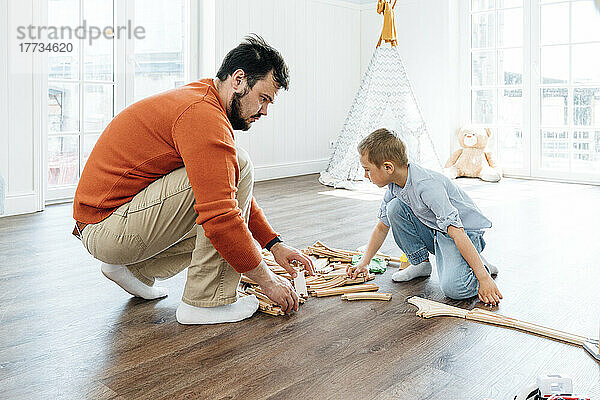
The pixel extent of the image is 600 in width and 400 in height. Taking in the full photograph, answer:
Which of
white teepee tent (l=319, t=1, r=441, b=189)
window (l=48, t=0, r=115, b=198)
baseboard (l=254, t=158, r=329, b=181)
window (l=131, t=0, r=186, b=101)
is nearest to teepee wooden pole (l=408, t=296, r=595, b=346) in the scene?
window (l=48, t=0, r=115, b=198)

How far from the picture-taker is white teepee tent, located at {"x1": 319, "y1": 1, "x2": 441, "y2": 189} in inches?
202

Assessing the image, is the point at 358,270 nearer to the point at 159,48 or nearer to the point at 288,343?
the point at 288,343

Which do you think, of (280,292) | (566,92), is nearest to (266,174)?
(566,92)

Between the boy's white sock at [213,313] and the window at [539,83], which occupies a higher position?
the window at [539,83]

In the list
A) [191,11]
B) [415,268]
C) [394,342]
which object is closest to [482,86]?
[191,11]

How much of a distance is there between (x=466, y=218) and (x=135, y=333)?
1.14 m

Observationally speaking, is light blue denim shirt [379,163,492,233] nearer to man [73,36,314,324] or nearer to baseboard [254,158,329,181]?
man [73,36,314,324]

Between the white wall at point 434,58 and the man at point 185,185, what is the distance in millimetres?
4393

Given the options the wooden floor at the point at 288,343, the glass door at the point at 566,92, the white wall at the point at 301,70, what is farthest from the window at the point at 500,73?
the wooden floor at the point at 288,343

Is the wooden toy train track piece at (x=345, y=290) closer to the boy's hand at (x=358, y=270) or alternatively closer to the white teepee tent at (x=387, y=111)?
the boy's hand at (x=358, y=270)

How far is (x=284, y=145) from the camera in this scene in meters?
5.73

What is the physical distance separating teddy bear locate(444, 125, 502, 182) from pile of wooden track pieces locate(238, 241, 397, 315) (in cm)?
319

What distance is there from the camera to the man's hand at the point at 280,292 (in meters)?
1.72

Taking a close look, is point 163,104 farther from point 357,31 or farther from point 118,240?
point 357,31
